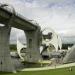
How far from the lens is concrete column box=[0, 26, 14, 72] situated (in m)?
54.3

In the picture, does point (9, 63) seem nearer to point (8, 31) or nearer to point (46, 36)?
point (8, 31)

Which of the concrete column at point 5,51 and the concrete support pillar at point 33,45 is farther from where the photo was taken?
the concrete support pillar at point 33,45

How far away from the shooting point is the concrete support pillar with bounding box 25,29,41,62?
3297 inches

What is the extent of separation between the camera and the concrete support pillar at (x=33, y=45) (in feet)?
275

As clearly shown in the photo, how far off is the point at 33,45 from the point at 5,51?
29580mm

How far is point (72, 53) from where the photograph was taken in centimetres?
6378

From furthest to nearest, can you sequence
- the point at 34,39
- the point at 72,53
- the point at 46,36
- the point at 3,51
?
the point at 46,36 < the point at 34,39 < the point at 72,53 < the point at 3,51

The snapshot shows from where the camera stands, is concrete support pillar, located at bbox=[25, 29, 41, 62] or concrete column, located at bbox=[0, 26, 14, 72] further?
concrete support pillar, located at bbox=[25, 29, 41, 62]

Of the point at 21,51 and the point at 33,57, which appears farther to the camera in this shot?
the point at 21,51

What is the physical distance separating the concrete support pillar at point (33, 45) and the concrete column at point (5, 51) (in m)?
28.3

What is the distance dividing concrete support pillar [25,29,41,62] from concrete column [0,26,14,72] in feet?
92.8

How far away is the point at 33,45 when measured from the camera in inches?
3314

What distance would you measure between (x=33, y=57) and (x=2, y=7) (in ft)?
124

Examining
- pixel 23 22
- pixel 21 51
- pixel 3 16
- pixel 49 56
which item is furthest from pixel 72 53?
pixel 21 51
